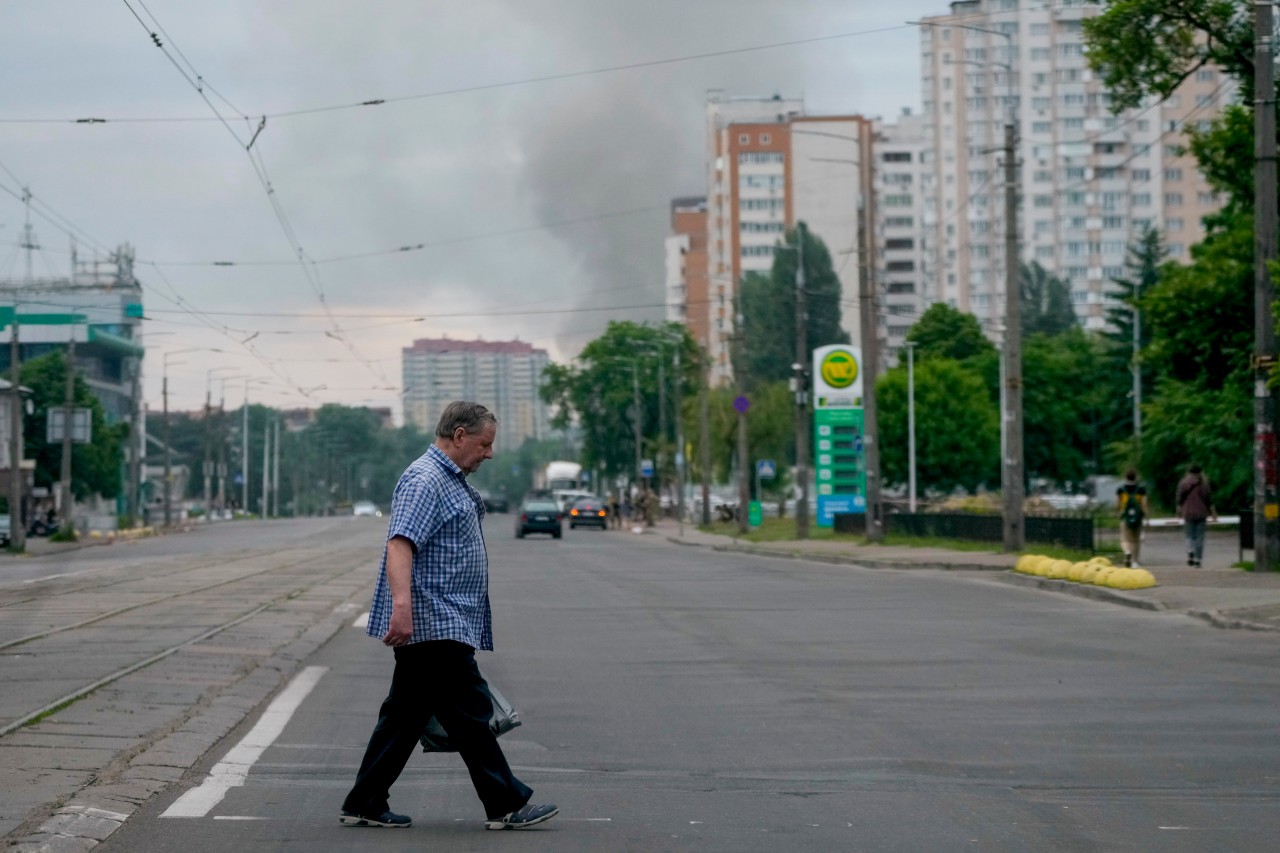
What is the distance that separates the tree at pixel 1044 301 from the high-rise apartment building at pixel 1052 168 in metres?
9.06

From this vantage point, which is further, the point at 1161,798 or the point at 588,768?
the point at 588,768

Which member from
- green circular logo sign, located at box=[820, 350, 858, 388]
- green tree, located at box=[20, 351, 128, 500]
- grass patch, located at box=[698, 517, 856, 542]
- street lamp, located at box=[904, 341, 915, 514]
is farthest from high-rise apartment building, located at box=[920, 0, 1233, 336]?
green circular logo sign, located at box=[820, 350, 858, 388]

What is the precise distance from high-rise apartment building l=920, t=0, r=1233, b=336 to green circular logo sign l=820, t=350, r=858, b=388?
93558 mm

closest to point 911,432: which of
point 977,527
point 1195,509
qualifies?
point 977,527

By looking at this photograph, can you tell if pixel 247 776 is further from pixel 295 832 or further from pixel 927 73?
pixel 927 73

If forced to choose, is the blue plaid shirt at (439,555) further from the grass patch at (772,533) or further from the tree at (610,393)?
the tree at (610,393)

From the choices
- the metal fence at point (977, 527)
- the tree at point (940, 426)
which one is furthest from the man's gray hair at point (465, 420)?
the tree at point (940, 426)

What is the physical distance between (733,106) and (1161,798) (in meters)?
137

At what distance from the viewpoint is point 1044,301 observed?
133m

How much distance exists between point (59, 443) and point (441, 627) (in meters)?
77.3

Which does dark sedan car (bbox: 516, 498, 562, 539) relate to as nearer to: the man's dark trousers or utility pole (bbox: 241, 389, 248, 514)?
utility pole (bbox: 241, 389, 248, 514)

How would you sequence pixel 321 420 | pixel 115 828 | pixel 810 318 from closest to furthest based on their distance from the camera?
pixel 115 828, pixel 810 318, pixel 321 420

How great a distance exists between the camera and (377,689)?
12328 millimetres

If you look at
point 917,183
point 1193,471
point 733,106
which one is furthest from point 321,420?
point 1193,471
